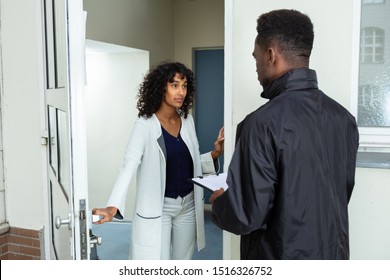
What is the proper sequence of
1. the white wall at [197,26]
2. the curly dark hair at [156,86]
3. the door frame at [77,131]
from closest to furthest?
1. the door frame at [77,131]
2. the curly dark hair at [156,86]
3. the white wall at [197,26]

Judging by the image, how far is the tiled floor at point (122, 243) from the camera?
3232mm

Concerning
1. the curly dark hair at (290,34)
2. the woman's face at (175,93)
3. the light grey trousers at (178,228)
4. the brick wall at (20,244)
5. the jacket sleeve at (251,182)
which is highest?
the curly dark hair at (290,34)

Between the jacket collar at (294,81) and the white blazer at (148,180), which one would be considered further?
the white blazer at (148,180)

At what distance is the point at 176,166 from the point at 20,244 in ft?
4.58

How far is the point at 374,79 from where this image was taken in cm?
179

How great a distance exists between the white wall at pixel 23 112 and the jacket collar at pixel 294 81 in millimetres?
1715

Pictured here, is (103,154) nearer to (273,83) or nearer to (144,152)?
(144,152)

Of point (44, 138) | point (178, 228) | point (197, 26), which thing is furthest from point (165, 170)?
point (197, 26)

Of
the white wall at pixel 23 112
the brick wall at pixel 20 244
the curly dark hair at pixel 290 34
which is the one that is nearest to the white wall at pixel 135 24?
the white wall at pixel 23 112

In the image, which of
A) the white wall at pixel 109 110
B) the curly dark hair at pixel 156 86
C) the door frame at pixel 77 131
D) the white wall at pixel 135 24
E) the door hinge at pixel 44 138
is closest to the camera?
the door frame at pixel 77 131

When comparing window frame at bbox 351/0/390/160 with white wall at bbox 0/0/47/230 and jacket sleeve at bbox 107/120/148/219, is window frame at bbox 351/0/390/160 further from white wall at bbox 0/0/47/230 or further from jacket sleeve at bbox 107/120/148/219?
→ white wall at bbox 0/0/47/230

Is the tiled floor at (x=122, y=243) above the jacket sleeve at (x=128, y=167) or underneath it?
underneath

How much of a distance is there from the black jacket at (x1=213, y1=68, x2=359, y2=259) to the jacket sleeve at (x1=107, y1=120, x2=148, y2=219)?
635mm

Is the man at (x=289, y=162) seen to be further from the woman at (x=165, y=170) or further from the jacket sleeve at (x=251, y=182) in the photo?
the woman at (x=165, y=170)
